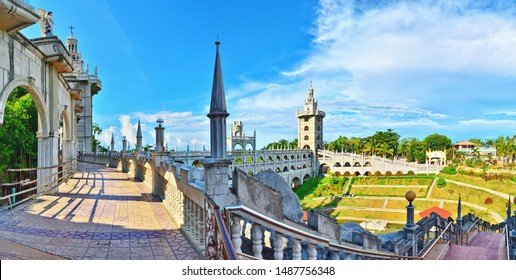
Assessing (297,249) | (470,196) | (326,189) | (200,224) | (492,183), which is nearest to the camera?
(297,249)

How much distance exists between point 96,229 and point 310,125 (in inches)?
1827

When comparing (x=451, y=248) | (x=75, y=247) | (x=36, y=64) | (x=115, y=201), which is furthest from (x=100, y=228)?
(x=451, y=248)

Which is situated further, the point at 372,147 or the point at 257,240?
the point at 372,147

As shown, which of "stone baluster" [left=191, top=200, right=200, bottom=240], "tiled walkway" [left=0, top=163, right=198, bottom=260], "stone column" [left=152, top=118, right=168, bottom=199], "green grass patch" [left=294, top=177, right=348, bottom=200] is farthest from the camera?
"green grass patch" [left=294, top=177, right=348, bottom=200]

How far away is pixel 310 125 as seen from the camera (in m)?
49.1

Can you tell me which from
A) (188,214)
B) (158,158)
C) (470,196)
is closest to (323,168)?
(470,196)

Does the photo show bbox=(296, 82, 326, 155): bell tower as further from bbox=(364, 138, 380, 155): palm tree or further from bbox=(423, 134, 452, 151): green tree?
bbox=(423, 134, 452, 151): green tree

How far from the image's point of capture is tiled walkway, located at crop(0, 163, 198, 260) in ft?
11.2

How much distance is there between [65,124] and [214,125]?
9811 mm

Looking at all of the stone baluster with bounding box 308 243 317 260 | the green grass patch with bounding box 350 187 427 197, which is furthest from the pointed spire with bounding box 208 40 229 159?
the green grass patch with bounding box 350 187 427 197

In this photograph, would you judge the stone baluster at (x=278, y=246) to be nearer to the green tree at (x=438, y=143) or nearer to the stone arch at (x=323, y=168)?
the green tree at (x=438, y=143)

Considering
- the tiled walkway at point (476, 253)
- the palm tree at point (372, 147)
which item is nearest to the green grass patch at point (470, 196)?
the palm tree at point (372, 147)

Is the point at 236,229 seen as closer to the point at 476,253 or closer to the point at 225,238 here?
the point at 225,238

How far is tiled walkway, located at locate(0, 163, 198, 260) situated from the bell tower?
1725 inches
